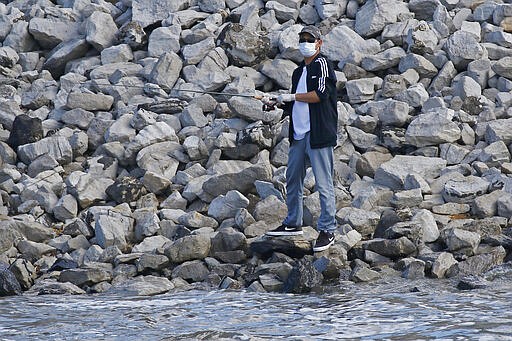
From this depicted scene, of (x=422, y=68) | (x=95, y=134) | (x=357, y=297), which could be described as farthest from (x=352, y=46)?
(x=357, y=297)

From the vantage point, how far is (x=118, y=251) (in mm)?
8969

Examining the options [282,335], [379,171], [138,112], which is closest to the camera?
[282,335]

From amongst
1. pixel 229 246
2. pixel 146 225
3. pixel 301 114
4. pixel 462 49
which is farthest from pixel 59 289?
pixel 462 49

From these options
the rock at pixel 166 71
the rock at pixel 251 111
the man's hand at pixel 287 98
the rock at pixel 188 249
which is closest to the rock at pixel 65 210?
the rock at pixel 188 249

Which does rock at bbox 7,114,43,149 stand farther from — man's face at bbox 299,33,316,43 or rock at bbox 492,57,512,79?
rock at bbox 492,57,512,79

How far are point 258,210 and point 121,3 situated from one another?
6.17m

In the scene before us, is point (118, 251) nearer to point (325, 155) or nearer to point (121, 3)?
point (325, 155)

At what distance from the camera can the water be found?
6292mm

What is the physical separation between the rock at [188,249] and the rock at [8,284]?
4.43ft

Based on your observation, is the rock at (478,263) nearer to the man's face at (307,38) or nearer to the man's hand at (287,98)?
the man's hand at (287,98)

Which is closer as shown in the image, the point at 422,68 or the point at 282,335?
the point at 282,335

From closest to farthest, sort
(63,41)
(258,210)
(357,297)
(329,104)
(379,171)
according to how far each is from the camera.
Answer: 1. (357,297)
2. (329,104)
3. (258,210)
4. (379,171)
5. (63,41)

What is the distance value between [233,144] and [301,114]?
2106 millimetres

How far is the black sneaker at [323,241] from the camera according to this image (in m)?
8.49
